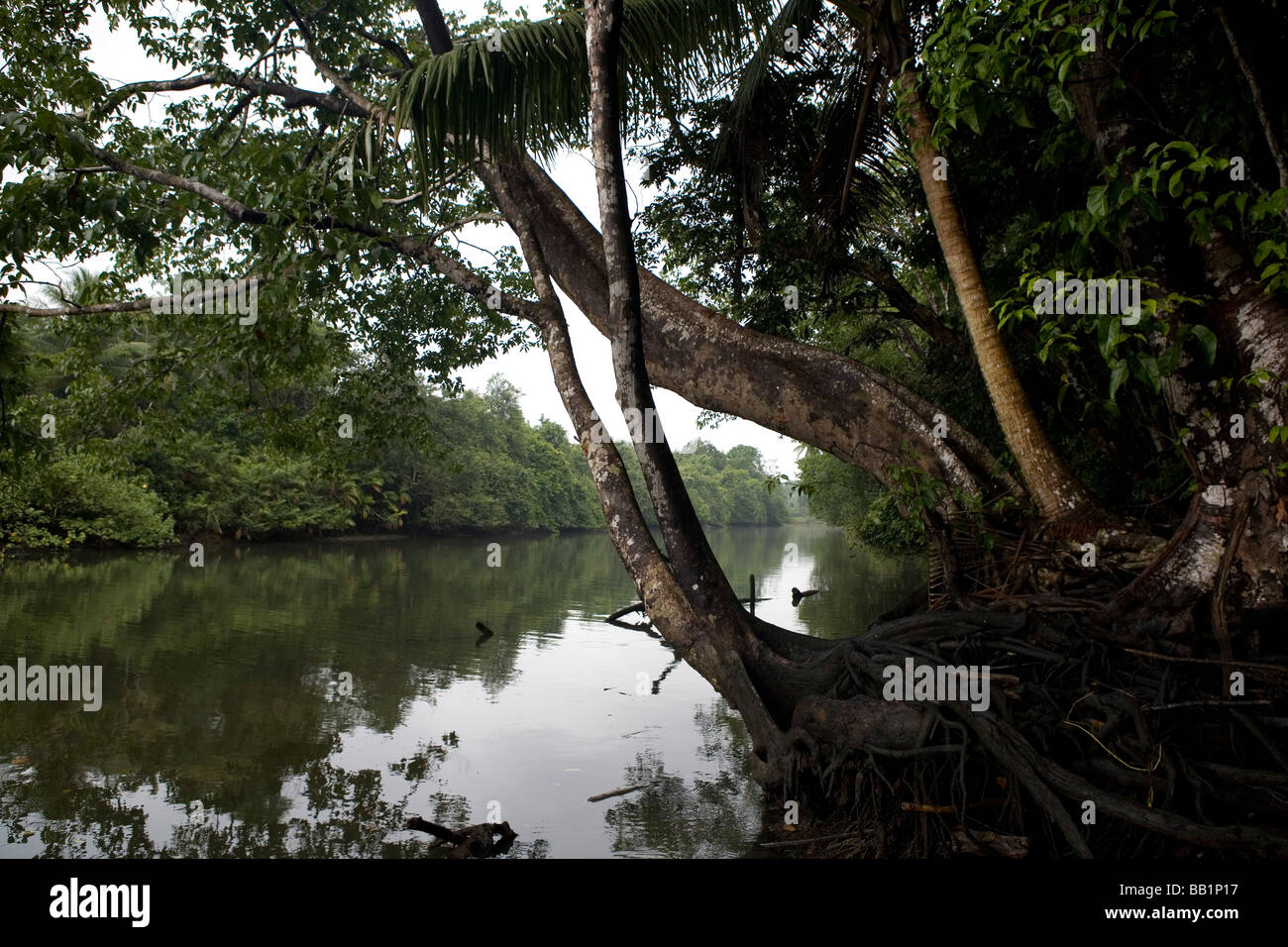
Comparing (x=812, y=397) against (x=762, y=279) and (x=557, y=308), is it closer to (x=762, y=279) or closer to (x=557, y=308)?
(x=557, y=308)

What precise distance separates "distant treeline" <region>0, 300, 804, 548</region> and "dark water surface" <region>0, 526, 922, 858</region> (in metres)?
2.15

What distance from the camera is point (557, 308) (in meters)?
5.96

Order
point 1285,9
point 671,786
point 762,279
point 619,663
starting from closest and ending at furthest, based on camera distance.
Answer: point 1285,9
point 671,786
point 762,279
point 619,663

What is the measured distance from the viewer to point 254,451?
23641 millimetres

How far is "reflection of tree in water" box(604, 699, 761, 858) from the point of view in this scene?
4.70 meters

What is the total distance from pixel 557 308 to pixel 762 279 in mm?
3579
